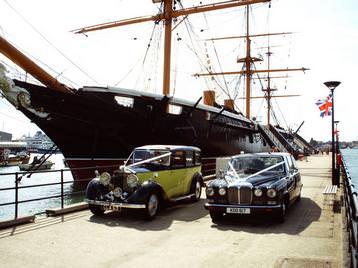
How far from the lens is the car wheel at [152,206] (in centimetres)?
880

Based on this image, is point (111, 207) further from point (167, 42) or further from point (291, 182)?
point (167, 42)

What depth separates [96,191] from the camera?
371 inches

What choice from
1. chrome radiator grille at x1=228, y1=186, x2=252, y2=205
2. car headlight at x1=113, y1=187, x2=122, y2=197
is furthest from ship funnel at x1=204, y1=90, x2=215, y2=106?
chrome radiator grille at x1=228, y1=186, x2=252, y2=205

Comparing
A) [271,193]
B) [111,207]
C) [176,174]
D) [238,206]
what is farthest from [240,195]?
[111,207]

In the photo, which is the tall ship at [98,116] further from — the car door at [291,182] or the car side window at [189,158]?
the car door at [291,182]

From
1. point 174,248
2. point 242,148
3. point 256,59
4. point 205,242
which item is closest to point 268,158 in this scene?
point 205,242

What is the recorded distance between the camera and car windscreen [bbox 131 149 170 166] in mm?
10477

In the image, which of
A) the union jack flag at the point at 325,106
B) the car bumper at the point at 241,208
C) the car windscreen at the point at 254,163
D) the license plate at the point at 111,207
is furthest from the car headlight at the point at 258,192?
the union jack flag at the point at 325,106

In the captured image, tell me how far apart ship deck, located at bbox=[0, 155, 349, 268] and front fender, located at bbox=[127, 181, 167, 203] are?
1.83 feet

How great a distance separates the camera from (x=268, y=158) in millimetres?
10109

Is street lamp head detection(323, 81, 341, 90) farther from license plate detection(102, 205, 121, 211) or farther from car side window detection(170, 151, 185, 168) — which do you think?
license plate detection(102, 205, 121, 211)

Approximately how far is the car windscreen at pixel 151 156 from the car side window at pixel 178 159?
0.21 m

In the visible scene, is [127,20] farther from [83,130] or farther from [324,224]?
[324,224]

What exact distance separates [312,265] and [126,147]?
15880mm
